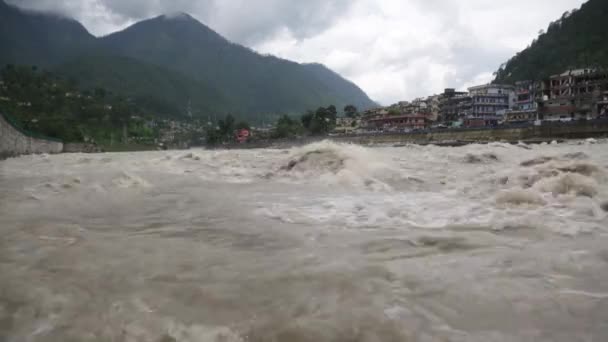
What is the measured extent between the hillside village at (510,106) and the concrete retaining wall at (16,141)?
42.5 meters

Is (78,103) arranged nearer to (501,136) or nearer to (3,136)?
(3,136)

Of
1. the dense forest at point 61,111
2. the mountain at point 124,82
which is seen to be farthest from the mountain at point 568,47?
the mountain at point 124,82

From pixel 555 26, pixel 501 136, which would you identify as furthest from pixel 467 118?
pixel 555 26

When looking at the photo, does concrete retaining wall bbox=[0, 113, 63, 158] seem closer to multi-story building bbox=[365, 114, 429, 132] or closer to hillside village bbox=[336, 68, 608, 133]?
hillside village bbox=[336, 68, 608, 133]

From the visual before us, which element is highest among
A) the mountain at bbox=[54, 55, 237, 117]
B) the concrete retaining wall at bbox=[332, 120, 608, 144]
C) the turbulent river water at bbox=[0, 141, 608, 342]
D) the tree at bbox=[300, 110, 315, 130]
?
the mountain at bbox=[54, 55, 237, 117]

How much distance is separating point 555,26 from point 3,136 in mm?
110311

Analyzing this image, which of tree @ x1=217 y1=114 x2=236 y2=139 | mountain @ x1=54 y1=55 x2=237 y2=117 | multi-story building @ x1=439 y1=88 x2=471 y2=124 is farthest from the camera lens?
mountain @ x1=54 y1=55 x2=237 y2=117

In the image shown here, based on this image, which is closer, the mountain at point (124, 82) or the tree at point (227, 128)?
the tree at point (227, 128)

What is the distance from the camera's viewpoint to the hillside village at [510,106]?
4681cm

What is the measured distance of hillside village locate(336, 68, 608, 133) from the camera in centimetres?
4681

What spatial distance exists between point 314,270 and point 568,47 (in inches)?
3752

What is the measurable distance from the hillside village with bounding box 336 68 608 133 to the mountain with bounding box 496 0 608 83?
855 centimetres

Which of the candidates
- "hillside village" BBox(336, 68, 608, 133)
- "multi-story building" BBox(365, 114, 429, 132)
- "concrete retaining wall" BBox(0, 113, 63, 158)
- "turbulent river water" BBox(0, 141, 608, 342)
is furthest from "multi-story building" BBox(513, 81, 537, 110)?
"concrete retaining wall" BBox(0, 113, 63, 158)

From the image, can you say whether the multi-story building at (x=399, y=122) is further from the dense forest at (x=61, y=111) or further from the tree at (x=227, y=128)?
the dense forest at (x=61, y=111)
